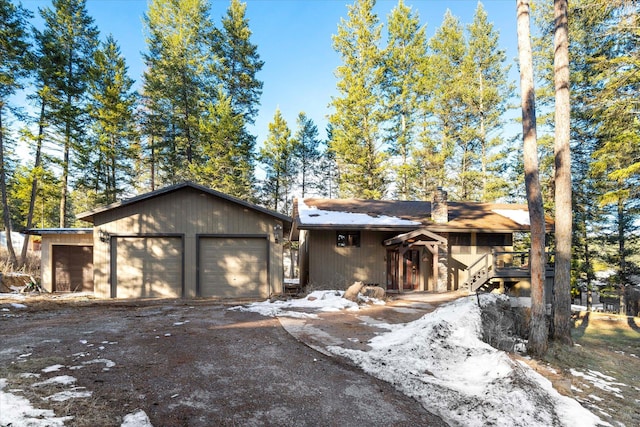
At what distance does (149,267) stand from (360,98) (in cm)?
1552

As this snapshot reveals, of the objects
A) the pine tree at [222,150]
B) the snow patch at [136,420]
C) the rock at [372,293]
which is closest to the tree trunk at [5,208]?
the pine tree at [222,150]

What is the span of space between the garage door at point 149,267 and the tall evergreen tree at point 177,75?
1150 centimetres

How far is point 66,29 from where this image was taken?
17734 mm

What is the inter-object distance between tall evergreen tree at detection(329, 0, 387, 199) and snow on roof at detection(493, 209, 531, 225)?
7.57m

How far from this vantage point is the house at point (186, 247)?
10.8 m

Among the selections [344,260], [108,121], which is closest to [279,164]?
[108,121]

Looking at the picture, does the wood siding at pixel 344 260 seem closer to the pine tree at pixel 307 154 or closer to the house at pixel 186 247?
the house at pixel 186 247

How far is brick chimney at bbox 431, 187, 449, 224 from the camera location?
44.8 ft

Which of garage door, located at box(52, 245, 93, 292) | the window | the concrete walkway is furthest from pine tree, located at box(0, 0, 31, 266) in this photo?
the concrete walkway

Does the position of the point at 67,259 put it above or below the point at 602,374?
above

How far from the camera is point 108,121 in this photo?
18.5 meters

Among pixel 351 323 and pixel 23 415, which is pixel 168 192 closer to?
pixel 351 323

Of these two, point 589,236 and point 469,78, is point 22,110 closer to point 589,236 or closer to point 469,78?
point 469,78

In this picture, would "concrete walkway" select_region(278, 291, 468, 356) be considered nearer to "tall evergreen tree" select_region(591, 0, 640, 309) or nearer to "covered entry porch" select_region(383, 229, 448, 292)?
"covered entry porch" select_region(383, 229, 448, 292)
